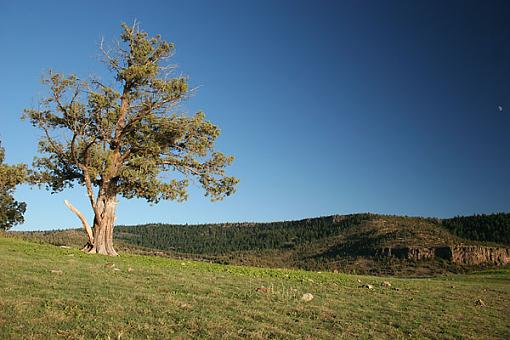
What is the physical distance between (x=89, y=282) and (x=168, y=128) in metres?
20.4

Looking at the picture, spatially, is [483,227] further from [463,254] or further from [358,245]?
[463,254]

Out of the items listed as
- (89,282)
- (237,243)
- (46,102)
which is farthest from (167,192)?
(237,243)


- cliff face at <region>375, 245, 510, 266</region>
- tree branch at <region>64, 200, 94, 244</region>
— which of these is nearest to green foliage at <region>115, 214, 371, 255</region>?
cliff face at <region>375, 245, 510, 266</region>

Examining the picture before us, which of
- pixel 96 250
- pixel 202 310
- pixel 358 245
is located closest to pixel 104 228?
pixel 96 250

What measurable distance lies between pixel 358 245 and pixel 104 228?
109 m

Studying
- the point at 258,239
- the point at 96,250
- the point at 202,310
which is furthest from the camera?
the point at 258,239

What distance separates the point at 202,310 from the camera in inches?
501

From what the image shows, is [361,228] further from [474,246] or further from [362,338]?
[362,338]

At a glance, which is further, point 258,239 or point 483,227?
point 258,239

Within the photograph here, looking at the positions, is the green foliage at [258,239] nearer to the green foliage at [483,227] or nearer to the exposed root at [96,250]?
the green foliage at [483,227]

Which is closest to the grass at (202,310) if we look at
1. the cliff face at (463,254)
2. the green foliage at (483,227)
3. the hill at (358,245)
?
the hill at (358,245)

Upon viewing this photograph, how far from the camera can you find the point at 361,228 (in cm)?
15762

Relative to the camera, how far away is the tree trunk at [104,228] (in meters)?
34.4

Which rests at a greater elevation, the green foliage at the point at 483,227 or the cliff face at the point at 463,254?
the green foliage at the point at 483,227
